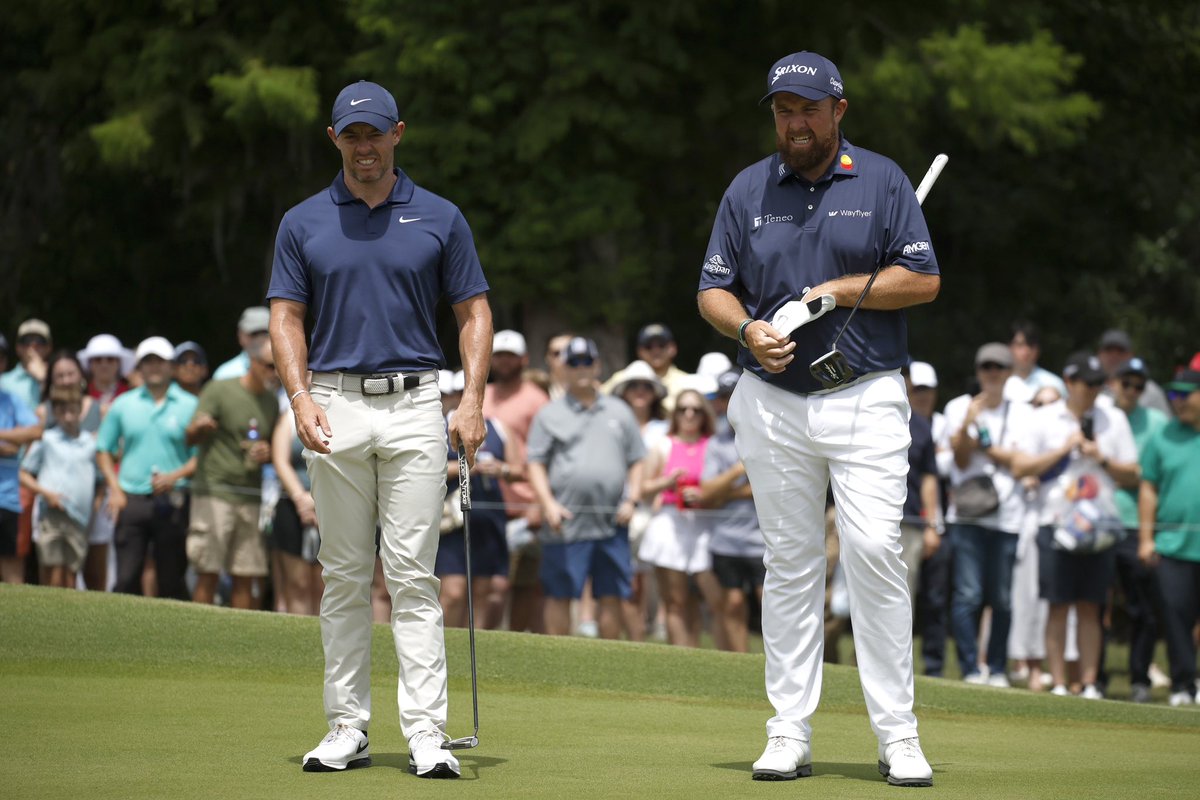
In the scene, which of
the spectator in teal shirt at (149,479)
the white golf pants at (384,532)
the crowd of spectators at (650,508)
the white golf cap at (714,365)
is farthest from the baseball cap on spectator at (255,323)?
the white golf pants at (384,532)

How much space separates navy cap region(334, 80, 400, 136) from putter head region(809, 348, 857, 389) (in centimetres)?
158

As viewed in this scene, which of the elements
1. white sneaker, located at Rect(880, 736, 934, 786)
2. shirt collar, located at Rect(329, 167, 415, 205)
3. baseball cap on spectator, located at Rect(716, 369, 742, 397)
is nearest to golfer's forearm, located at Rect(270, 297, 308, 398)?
shirt collar, located at Rect(329, 167, 415, 205)

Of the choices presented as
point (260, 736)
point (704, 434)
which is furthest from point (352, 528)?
point (704, 434)

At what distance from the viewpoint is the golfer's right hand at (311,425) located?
596 centimetres

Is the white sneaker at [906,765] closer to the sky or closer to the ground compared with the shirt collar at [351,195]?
closer to the ground

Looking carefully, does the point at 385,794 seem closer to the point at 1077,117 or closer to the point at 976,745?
the point at 976,745

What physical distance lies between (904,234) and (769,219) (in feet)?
1.42

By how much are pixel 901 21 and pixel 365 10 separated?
511cm

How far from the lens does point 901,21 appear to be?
59.4 ft

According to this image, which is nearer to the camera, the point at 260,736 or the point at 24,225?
the point at 260,736

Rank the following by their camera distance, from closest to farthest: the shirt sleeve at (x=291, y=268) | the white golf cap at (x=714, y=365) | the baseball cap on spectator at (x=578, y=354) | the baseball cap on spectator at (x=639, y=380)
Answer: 1. the shirt sleeve at (x=291, y=268)
2. the baseball cap on spectator at (x=578, y=354)
3. the baseball cap on spectator at (x=639, y=380)
4. the white golf cap at (x=714, y=365)

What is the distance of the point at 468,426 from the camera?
6.11 meters

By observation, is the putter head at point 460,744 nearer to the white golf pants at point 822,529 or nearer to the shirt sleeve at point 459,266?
the white golf pants at point 822,529

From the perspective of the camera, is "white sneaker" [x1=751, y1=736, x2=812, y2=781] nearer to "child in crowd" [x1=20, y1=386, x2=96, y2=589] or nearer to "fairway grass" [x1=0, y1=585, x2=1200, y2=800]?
"fairway grass" [x1=0, y1=585, x2=1200, y2=800]
